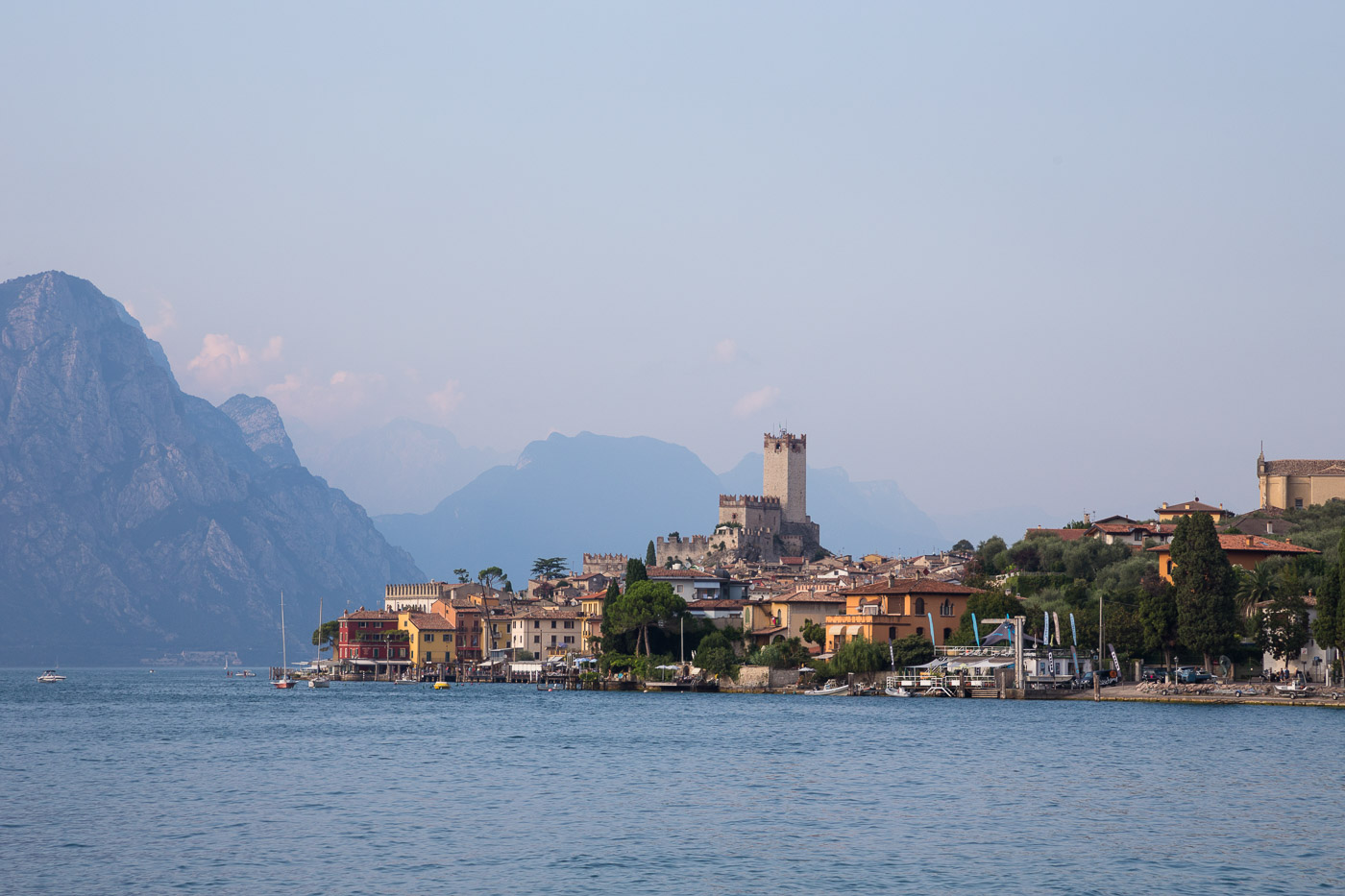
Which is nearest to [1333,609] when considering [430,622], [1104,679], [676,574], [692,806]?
[1104,679]

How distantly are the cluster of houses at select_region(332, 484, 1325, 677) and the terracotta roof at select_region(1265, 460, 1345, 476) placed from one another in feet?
22.4

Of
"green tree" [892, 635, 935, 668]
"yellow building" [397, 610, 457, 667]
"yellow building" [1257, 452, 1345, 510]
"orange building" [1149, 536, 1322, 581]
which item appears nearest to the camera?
"orange building" [1149, 536, 1322, 581]

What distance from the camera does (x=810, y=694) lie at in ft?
315

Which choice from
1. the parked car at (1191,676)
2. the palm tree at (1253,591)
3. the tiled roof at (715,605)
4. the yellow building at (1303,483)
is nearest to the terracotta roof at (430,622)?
the tiled roof at (715,605)

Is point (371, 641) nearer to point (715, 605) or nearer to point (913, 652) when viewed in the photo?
point (715, 605)

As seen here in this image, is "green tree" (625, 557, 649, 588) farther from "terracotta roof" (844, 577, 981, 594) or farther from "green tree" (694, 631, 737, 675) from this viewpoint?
"terracotta roof" (844, 577, 981, 594)

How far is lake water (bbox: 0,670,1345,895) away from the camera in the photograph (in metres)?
28.8

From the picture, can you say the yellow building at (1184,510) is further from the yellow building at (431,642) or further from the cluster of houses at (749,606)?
the yellow building at (431,642)

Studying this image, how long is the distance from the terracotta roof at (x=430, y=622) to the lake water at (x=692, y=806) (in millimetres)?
87529

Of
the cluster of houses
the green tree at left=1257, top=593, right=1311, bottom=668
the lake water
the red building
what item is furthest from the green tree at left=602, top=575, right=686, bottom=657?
the red building

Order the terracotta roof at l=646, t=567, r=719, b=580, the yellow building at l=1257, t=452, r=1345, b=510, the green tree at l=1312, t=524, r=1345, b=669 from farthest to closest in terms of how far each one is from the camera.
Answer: the terracotta roof at l=646, t=567, r=719, b=580
the yellow building at l=1257, t=452, r=1345, b=510
the green tree at l=1312, t=524, r=1345, b=669

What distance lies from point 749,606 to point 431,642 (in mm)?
54139

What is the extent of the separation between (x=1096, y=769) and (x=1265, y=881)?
18.7m

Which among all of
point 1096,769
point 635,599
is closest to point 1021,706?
point 1096,769
